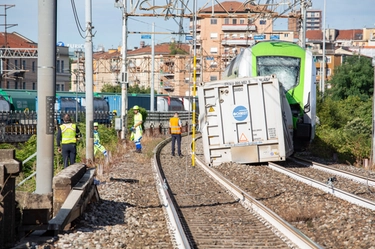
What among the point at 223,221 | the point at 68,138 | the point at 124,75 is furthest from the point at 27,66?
the point at 223,221

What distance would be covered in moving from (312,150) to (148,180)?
11.8 meters

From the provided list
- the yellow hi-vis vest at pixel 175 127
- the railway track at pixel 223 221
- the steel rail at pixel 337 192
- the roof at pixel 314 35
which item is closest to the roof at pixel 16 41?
the yellow hi-vis vest at pixel 175 127

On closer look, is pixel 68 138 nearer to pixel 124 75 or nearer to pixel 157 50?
pixel 124 75

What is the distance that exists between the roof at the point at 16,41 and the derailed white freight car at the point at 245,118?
201 feet

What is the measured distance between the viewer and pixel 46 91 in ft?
34.0

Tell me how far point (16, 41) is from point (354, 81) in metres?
44.5

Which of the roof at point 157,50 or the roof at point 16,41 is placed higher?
the roof at point 157,50

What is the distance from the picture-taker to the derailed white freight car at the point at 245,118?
1897 cm

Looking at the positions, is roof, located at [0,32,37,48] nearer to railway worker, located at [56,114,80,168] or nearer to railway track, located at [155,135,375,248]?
railway worker, located at [56,114,80,168]

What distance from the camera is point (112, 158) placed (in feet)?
74.1

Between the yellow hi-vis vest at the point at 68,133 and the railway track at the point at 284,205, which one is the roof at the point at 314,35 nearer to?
the railway track at the point at 284,205

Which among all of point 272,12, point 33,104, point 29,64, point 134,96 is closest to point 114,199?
point 272,12

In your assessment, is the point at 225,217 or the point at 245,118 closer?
the point at 225,217

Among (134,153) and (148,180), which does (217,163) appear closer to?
(148,180)
